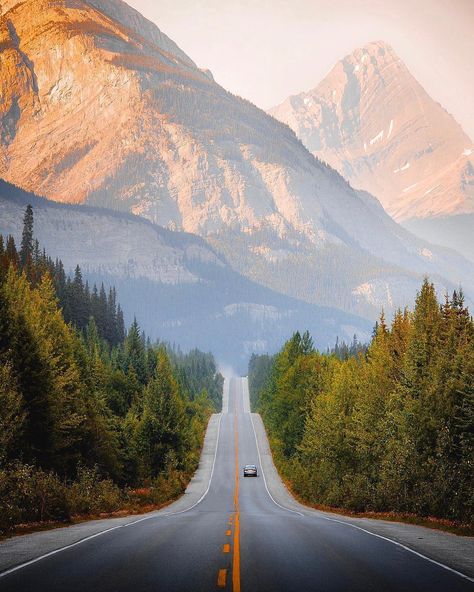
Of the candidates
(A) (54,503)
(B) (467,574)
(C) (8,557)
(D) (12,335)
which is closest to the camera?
(B) (467,574)

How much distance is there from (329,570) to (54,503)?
19.3 meters

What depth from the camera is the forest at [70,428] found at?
36.2 meters

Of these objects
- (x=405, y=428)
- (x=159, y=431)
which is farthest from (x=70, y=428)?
(x=405, y=428)

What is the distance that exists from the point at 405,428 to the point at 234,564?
32.2 metres

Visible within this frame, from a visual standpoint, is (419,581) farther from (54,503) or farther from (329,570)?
(54,503)

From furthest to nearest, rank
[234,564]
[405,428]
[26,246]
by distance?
[26,246] → [405,428] → [234,564]

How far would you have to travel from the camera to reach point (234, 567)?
63.9 feet

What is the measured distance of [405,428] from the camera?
50.3 m

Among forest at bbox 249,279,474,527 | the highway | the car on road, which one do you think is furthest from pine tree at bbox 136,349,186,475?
the highway

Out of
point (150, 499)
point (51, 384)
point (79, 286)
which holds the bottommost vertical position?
point (150, 499)

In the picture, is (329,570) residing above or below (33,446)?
below

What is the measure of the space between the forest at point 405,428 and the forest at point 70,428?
1479 cm

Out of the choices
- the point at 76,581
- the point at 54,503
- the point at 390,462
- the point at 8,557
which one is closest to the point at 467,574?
the point at 76,581

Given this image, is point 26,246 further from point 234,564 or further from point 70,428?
point 234,564
